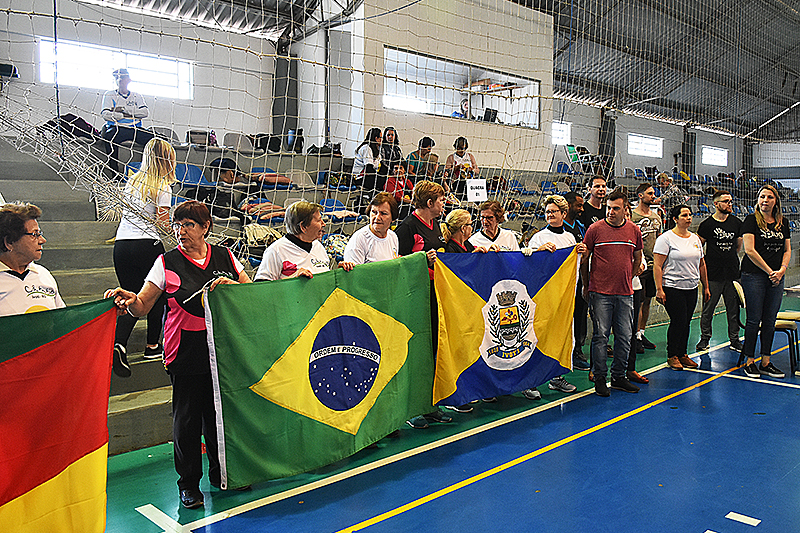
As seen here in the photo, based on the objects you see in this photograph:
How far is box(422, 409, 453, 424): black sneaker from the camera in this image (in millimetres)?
4004

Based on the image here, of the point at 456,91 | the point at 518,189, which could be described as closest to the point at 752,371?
the point at 518,189

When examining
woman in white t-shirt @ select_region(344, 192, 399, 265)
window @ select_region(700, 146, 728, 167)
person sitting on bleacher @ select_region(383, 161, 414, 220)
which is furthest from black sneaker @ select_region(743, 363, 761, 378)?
window @ select_region(700, 146, 728, 167)

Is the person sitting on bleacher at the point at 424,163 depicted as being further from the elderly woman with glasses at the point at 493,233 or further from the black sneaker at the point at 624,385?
the black sneaker at the point at 624,385

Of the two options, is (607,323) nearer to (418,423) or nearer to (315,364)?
(418,423)

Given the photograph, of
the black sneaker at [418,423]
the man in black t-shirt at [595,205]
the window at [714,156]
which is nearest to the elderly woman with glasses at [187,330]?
the black sneaker at [418,423]

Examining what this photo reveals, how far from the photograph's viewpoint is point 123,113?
7.26 metres

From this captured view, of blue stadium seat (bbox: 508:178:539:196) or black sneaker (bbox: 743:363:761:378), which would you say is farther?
blue stadium seat (bbox: 508:178:539:196)

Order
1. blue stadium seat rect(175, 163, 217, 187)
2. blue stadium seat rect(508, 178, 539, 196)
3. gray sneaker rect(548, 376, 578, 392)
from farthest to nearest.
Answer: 1. blue stadium seat rect(508, 178, 539, 196)
2. blue stadium seat rect(175, 163, 217, 187)
3. gray sneaker rect(548, 376, 578, 392)

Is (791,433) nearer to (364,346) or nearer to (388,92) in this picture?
(364,346)

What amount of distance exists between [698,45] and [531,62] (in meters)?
6.72

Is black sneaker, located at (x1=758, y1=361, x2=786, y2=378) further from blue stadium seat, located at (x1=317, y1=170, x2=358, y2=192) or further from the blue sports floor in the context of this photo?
blue stadium seat, located at (x1=317, y1=170, x2=358, y2=192)

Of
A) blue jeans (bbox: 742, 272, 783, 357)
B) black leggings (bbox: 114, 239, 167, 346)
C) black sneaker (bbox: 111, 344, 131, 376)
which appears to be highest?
black leggings (bbox: 114, 239, 167, 346)

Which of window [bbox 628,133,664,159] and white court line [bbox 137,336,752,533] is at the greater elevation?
window [bbox 628,133,664,159]

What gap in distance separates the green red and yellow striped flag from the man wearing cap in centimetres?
471
